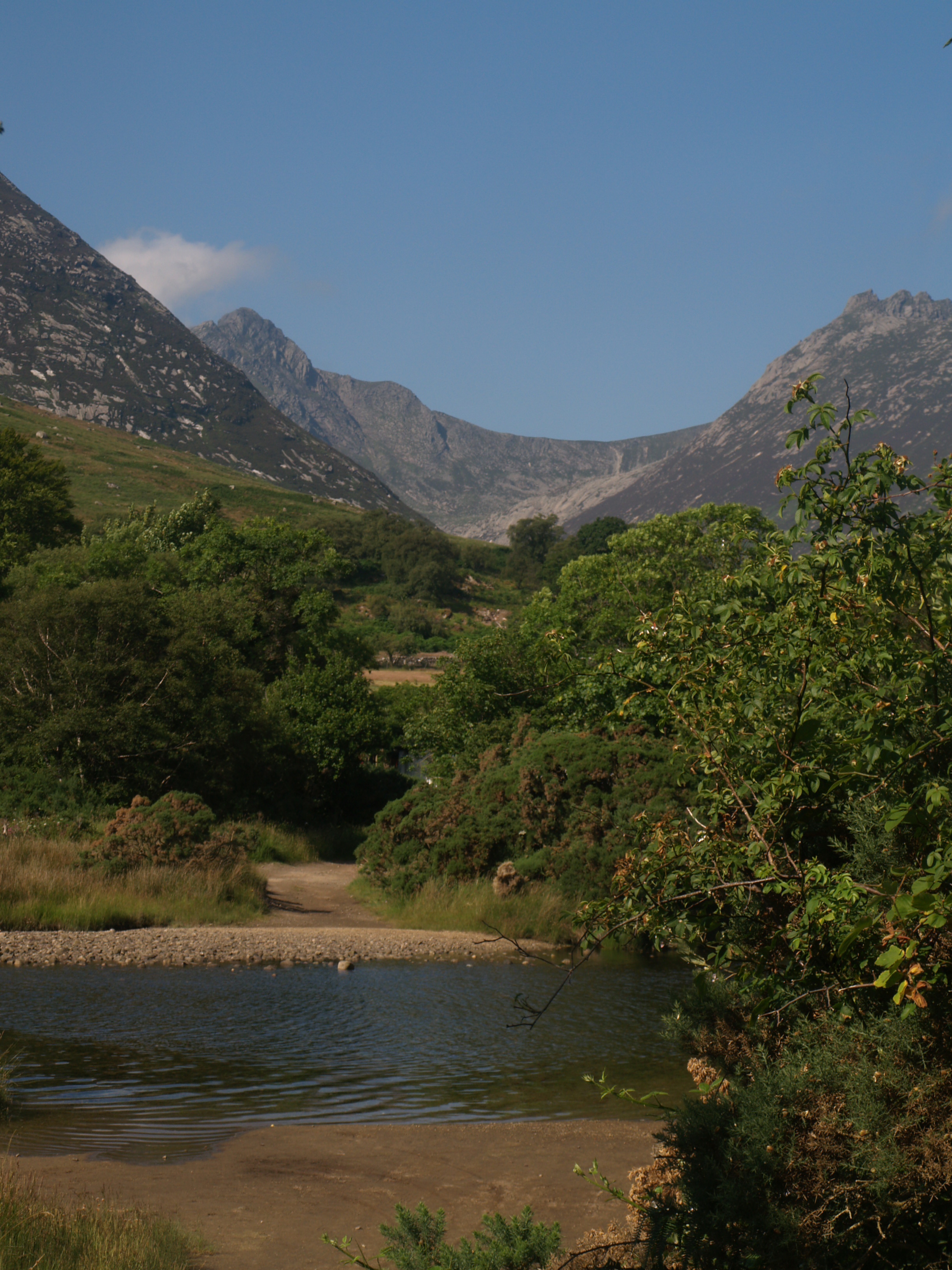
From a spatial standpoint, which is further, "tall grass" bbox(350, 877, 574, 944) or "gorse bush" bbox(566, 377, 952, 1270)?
"tall grass" bbox(350, 877, 574, 944)

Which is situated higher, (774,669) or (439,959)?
(774,669)

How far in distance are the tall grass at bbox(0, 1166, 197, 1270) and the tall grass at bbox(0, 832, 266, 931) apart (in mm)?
12616

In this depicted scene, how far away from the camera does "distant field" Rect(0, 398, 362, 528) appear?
9069 cm

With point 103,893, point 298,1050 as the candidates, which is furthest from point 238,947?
point 298,1050

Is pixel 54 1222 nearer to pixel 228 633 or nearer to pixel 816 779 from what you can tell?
pixel 816 779

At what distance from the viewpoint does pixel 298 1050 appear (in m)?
11.5

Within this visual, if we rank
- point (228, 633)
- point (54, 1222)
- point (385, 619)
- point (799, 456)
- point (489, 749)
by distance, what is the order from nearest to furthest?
point (54, 1222), point (489, 749), point (228, 633), point (385, 619), point (799, 456)

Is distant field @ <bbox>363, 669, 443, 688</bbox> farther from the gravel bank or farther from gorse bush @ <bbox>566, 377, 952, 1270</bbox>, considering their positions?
gorse bush @ <bbox>566, 377, 952, 1270</bbox>

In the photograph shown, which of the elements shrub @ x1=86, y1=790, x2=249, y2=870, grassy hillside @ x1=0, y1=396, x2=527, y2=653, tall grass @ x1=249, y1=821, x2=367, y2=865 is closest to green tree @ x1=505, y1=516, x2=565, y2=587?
grassy hillside @ x1=0, y1=396, x2=527, y2=653

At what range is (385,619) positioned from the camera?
8788 centimetres

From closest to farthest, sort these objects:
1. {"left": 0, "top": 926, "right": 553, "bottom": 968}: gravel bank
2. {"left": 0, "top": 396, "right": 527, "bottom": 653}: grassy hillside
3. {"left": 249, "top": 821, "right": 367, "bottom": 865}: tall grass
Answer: {"left": 0, "top": 926, "right": 553, "bottom": 968}: gravel bank → {"left": 249, "top": 821, "right": 367, "bottom": 865}: tall grass → {"left": 0, "top": 396, "right": 527, "bottom": 653}: grassy hillside

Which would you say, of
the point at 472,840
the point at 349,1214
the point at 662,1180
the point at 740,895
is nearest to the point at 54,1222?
the point at 349,1214

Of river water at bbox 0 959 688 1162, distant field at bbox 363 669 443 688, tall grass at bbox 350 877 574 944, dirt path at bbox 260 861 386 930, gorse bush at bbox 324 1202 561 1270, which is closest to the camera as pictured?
gorse bush at bbox 324 1202 561 1270

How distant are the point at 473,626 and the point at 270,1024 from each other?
77783mm
